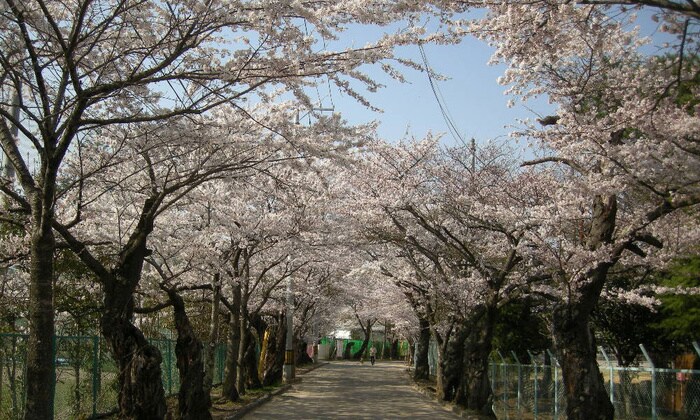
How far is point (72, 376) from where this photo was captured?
1315 cm

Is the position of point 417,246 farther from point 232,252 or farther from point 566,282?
point 566,282

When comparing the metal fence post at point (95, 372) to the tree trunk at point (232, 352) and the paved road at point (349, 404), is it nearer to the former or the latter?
the paved road at point (349, 404)

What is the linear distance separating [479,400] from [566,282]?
24.3 feet

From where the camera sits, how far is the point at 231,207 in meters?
17.5

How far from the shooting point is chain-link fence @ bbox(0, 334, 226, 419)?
35.0 ft

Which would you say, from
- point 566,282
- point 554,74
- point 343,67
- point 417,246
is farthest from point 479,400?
point 343,67

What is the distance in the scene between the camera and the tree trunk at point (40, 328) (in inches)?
255

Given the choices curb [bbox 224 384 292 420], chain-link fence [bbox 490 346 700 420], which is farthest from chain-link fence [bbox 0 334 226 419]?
Answer: chain-link fence [bbox 490 346 700 420]

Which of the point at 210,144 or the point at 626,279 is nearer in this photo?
the point at 210,144

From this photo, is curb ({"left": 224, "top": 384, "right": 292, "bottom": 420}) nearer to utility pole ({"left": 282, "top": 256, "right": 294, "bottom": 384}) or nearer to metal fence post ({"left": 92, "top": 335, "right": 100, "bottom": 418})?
utility pole ({"left": 282, "top": 256, "right": 294, "bottom": 384})

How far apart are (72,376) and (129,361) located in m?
3.80

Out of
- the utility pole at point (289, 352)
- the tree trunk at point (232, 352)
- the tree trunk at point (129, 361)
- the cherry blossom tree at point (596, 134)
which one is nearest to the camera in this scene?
the cherry blossom tree at point (596, 134)

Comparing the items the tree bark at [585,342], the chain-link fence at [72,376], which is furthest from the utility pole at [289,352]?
the tree bark at [585,342]

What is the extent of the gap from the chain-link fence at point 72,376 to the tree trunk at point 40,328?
13.6 ft
